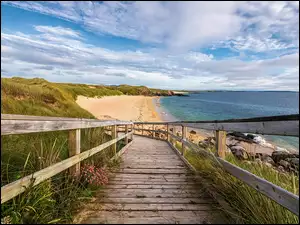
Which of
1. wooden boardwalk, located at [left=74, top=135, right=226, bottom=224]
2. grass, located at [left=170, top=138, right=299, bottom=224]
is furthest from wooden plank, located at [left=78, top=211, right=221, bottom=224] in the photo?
grass, located at [left=170, top=138, right=299, bottom=224]

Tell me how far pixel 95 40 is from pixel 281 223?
3.75 metres

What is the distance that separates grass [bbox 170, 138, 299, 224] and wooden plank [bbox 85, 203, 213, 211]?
1.07 feet

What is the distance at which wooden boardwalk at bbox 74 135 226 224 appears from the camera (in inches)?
103

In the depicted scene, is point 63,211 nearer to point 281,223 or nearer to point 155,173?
point 281,223

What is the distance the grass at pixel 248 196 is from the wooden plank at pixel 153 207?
33 centimetres

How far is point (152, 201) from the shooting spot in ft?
10.3

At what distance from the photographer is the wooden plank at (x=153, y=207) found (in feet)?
9.43

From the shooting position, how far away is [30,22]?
2.94 meters

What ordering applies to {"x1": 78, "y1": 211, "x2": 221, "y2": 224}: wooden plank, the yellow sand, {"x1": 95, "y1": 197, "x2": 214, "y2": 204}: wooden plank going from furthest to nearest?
1. the yellow sand
2. {"x1": 95, "y1": 197, "x2": 214, "y2": 204}: wooden plank
3. {"x1": 78, "y1": 211, "x2": 221, "y2": 224}: wooden plank

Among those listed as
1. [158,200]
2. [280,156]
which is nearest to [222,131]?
[158,200]

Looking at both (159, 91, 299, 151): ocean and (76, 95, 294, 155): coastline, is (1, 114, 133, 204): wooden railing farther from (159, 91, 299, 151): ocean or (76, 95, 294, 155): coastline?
(76, 95, 294, 155): coastline

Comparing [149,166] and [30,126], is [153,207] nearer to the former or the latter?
[30,126]

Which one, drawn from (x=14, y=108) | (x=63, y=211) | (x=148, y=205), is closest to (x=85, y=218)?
(x=63, y=211)

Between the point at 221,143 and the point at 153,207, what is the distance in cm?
132
